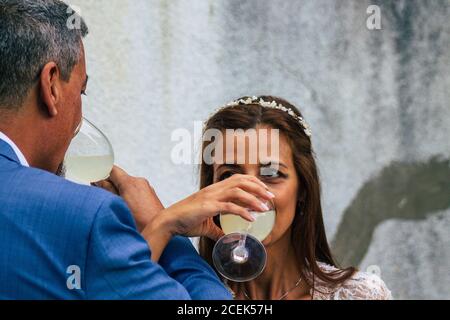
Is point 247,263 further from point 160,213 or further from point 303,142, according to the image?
point 303,142

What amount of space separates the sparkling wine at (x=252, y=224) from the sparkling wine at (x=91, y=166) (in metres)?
0.36

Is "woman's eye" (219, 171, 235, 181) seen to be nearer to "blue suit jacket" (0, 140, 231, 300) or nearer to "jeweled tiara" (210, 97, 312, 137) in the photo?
"jeweled tiara" (210, 97, 312, 137)

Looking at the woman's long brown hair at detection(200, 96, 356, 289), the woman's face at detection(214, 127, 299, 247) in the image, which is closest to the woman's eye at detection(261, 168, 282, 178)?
the woman's face at detection(214, 127, 299, 247)

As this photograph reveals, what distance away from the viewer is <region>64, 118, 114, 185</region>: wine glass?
2.62 metres

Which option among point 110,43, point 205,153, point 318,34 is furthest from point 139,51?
point 205,153

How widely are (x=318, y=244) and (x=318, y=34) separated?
1779 millimetres

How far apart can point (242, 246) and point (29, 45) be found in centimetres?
84

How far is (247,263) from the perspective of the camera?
102 inches

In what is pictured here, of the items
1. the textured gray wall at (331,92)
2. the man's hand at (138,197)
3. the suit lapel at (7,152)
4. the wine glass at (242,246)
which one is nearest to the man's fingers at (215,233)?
the wine glass at (242,246)

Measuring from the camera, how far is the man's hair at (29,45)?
2.16 meters

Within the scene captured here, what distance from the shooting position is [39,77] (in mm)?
2176

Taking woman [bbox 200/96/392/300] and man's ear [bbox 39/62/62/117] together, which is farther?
woman [bbox 200/96/392/300]

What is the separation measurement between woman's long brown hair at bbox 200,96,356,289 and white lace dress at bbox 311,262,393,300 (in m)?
0.03

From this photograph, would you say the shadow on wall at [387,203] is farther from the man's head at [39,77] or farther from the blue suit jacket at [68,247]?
the blue suit jacket at [68,247]
